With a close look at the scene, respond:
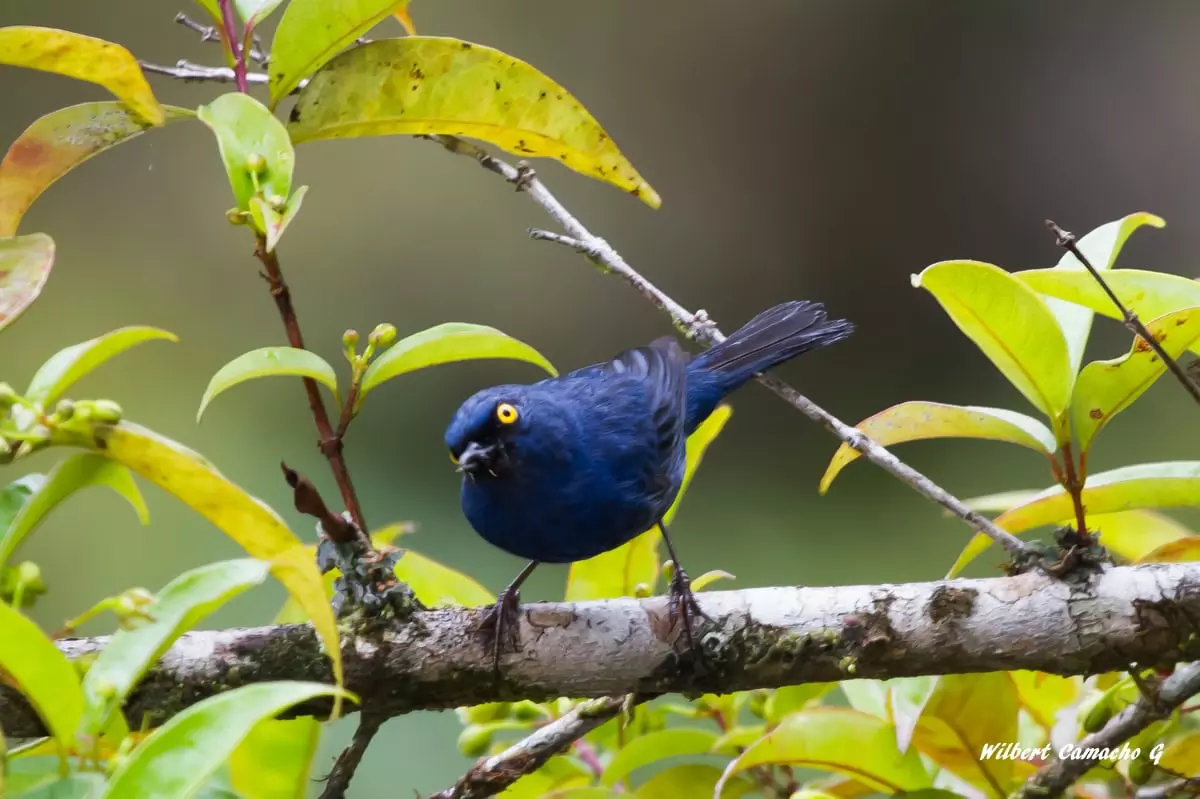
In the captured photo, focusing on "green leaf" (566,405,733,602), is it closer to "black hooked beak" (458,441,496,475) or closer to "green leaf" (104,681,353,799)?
"black hooked beak" (458,441,496,475)

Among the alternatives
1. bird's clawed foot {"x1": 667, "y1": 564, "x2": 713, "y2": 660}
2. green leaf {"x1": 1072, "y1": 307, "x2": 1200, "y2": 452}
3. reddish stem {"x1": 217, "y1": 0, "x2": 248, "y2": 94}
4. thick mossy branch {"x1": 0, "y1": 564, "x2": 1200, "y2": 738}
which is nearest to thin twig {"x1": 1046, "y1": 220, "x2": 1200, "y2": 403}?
green leaf {"x1": 1072, "y1": 307, "x2": 1200, "y2": 452}

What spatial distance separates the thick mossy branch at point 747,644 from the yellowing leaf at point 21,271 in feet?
1.32

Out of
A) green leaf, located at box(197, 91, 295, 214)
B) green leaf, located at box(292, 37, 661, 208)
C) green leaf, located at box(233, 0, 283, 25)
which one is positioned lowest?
green leaf, located at box(197, 91, 295, 214)

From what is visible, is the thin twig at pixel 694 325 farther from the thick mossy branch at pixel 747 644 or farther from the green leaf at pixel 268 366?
the green leaf at pixel 268 366

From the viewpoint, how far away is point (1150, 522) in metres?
1.60

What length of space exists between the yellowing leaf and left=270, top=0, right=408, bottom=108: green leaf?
0.31 metres

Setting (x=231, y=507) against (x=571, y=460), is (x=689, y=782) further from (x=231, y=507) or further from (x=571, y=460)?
(x=231, y=507)

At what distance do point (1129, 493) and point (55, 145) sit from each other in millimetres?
1295

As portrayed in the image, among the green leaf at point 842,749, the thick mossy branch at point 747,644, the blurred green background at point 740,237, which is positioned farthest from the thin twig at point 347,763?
the blurred green background at point 740,237

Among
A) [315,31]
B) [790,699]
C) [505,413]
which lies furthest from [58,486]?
[790,699]

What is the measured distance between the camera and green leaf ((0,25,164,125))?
108 centimetres

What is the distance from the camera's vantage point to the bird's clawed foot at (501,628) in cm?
125

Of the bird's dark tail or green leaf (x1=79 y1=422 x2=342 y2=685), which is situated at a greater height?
the bird's dark tail

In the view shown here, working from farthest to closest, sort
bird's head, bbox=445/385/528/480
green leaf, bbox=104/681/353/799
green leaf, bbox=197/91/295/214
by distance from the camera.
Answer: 1. bird's head, bbox=445/385/528/480
2. green leaf, bbox=197/91/295/214
3. green leaf, bbox=104/681/353/799
